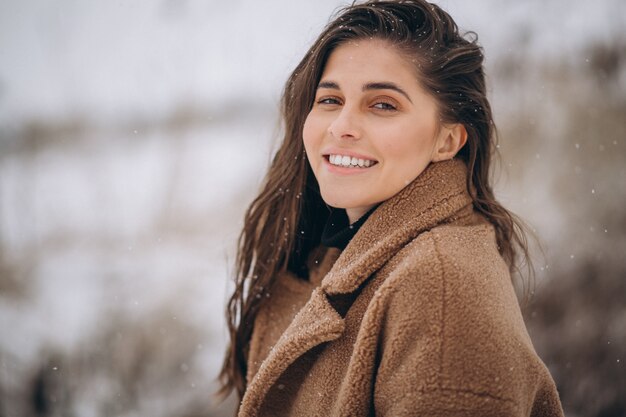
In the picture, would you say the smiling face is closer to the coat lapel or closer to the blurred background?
the coat lapel

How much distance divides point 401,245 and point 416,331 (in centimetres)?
29

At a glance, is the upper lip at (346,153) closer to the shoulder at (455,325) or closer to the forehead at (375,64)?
the forehead at (375,64)

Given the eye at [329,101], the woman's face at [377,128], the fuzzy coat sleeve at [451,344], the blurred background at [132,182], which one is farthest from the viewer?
the blurred background at [132,182]

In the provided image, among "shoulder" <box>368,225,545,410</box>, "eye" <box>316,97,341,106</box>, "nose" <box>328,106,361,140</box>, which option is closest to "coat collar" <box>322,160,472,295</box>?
"shoulder" <box>368,225,545,410</box>

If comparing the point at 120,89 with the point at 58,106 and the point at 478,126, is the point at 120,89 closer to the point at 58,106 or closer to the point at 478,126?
the point at 58,106

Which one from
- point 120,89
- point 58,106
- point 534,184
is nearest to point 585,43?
point 534,184

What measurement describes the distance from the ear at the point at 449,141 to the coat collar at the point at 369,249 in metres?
0.03

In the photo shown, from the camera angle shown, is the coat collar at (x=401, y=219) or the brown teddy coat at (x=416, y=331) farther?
the coat collar at (x=401, y=219)

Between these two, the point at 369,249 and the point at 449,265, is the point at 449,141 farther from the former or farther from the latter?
the point at 449,265

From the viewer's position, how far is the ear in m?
→ 1.62

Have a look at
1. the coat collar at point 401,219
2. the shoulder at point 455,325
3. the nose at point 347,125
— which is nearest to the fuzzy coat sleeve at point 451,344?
the shoulder at point 455,325

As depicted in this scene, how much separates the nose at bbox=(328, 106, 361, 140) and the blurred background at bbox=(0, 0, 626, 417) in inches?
66.2

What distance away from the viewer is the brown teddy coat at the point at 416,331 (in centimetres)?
118

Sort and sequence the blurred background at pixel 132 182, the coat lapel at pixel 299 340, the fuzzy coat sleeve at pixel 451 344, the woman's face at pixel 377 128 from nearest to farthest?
the fuzzy coat sleeve at pixel 451 344 → the coat lapel at pixel 299 340 → the woman's face at pixel 377 128 → the blurred background at pixel 132 182
